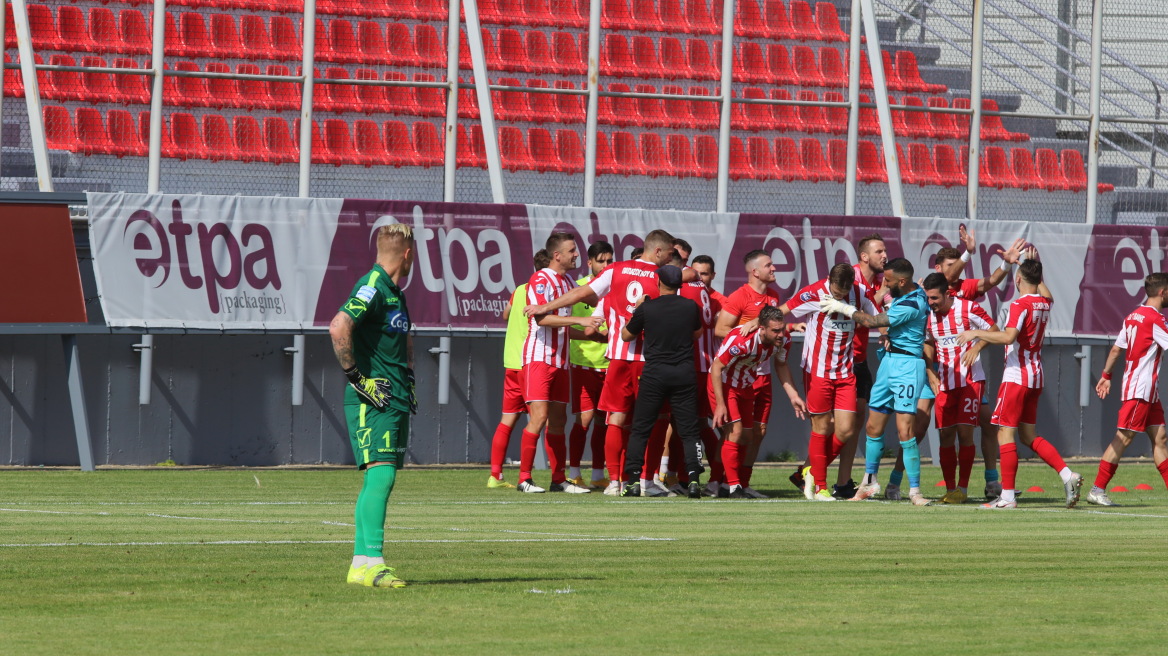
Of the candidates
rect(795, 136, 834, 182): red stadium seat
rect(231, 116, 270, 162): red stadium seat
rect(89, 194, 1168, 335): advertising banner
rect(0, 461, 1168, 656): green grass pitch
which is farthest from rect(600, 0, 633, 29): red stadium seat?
rect(0, 461, 1168, 656): green grass pitch

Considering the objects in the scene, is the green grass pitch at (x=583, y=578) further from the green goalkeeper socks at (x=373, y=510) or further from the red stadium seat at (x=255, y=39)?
the red stadium seat at (x=255, y=39)

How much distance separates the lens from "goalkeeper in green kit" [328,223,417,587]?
24.3 ft

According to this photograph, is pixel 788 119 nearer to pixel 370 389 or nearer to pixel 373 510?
pixel 370 389

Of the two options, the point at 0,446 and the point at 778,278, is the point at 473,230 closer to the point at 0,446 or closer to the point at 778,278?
the point at 778,278

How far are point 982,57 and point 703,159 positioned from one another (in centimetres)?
381

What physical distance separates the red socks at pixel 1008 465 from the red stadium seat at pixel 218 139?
30.6ft

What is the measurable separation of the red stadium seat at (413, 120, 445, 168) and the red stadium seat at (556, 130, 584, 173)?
137cm

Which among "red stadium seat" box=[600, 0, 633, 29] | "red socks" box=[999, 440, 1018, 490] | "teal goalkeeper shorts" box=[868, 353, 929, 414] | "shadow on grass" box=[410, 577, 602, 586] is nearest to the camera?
"shadow on grass" box=[410, 577, 602, 586]

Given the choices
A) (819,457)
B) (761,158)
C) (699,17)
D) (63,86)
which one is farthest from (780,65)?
(819,457)

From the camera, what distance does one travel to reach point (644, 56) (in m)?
20.9

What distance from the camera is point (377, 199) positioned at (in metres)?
18.0

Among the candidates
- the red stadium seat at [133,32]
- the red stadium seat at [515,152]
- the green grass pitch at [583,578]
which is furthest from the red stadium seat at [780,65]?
the green grass pitch at [583,578]

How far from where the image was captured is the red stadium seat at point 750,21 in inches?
818

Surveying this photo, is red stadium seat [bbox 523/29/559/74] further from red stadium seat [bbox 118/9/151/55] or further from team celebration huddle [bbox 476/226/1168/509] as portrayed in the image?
team celebration huddle [bbox 476/226/1168/509]
